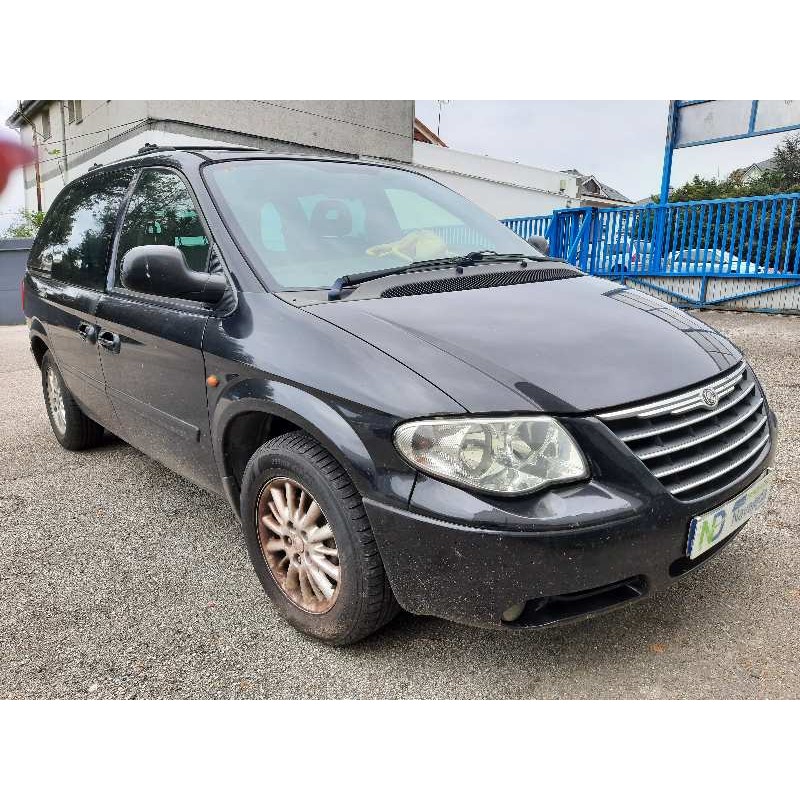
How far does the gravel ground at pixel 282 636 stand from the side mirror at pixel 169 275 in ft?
4.06

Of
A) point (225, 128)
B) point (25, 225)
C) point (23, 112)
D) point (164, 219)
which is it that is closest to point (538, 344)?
point (164, 219)

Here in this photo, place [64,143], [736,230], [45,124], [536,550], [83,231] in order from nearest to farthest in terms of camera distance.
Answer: [536,550] < [83,231] < [736,230] < [64,143] < [45,124]

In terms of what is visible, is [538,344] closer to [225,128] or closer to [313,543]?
[313,543]

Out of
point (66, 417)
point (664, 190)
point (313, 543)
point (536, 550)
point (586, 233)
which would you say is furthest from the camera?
point (664, 190)

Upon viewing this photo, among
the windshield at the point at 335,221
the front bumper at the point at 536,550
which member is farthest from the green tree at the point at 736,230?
the front bumper at the point at 536,550

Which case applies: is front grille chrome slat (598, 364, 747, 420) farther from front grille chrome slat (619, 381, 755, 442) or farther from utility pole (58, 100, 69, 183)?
utility pole (58, 100, 69, 183)

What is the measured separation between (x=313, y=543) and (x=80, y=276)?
251cm

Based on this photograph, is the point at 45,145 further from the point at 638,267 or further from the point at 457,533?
the point at 457,533

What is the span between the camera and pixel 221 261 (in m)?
2.66

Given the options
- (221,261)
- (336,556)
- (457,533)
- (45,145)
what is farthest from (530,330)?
(45,145)

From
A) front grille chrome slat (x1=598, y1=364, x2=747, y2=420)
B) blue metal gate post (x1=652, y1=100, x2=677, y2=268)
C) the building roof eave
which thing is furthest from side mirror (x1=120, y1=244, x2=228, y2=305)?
the building roof eave

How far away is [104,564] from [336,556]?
1436 millimetres

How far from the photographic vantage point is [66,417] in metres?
4.54

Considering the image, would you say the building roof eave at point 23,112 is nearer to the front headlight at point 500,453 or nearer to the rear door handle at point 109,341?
the rear door handle at point 109,341
